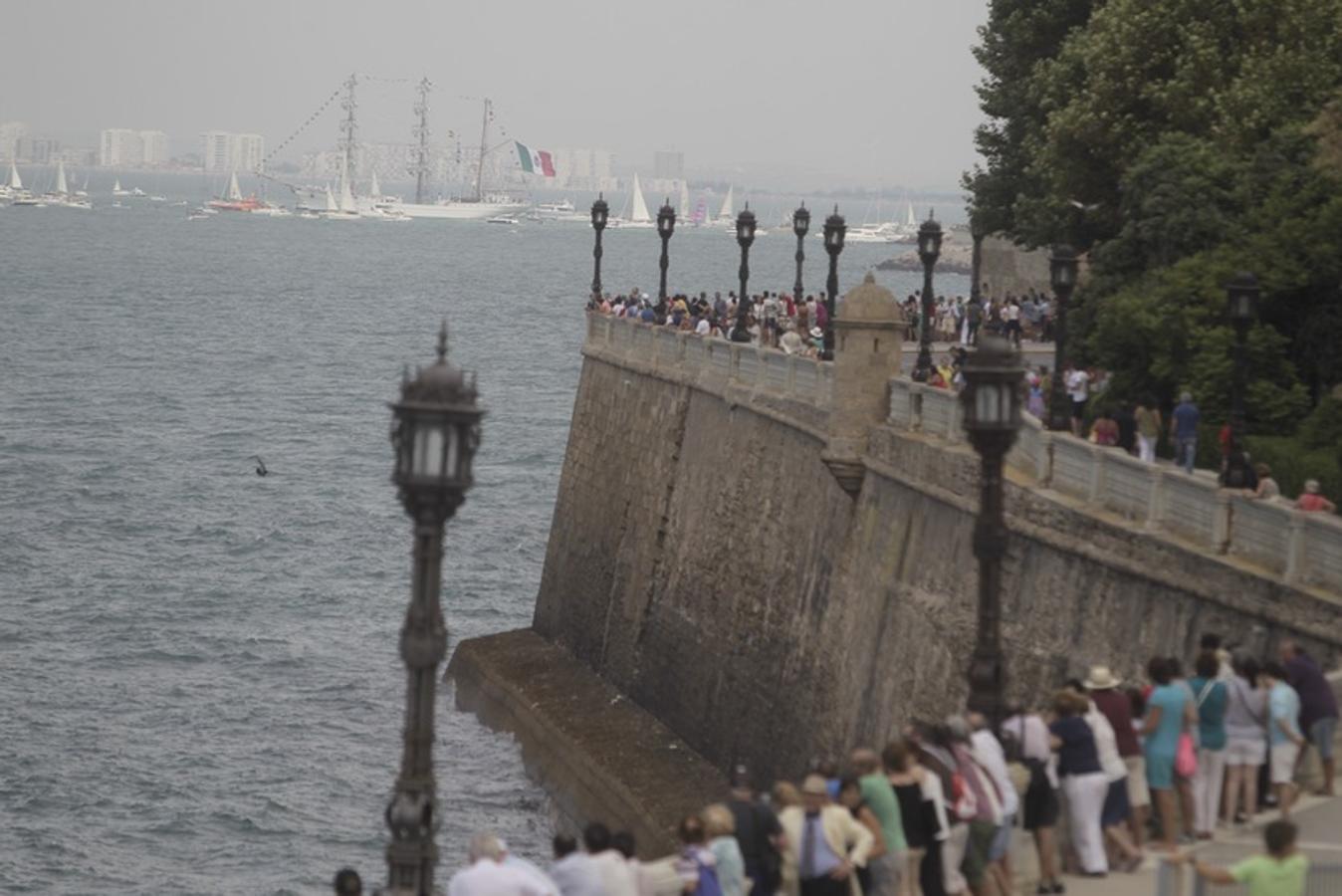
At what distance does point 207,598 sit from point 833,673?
28667 millimetres

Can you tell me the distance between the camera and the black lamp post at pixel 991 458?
18984 mm

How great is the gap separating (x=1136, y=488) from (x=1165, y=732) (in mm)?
7881

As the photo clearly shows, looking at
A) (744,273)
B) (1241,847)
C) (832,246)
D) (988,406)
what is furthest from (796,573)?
(1241,847)

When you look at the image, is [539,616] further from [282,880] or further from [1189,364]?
[1189,364]

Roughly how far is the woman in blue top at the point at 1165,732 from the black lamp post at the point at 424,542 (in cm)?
468

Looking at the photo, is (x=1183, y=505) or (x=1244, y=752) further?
(x=1183, y=505)

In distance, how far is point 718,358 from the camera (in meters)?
40.1

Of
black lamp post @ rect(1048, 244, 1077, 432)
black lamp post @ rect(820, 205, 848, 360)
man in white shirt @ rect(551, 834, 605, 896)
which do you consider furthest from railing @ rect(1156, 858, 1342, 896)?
black lamp post @ rect(820, 205, 848, 360)

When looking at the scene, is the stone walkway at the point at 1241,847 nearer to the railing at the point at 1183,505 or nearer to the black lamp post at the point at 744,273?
the railing at the point at 1183,505

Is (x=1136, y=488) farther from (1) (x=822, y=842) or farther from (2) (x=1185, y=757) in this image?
(1) (x=822, y=842)

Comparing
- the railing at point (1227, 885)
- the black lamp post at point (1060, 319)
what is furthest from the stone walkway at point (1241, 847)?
the black lamp post at point (1060, 319)

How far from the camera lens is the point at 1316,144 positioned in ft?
116

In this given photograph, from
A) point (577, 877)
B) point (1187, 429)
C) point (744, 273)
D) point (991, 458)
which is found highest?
point (991, 458)

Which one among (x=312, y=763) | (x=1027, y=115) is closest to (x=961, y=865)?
(x=312, y=763)
